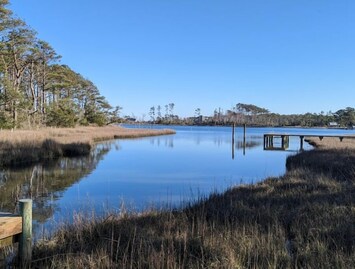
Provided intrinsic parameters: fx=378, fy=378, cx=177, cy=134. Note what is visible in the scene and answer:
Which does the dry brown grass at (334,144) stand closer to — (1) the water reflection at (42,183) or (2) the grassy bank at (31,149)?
(1) the water reflection at (42,183)

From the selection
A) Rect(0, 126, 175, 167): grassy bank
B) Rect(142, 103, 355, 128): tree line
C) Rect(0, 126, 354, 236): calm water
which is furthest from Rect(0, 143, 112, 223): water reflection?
Rect(142, 103, 355, 128): tree line

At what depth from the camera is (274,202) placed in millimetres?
8688

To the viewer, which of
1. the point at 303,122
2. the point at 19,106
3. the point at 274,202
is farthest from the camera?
the point at 303,122

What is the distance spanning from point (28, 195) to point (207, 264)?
9592 millimetres

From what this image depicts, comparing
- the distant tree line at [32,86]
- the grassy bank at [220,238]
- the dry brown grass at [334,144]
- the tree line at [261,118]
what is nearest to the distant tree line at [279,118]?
the tree line at [261,118]

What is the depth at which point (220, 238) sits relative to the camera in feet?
18.4

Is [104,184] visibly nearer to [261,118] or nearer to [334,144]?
[334,144]

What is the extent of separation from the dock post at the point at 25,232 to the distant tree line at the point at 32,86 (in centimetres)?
2724

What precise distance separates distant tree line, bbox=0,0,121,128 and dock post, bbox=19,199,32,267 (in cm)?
2724

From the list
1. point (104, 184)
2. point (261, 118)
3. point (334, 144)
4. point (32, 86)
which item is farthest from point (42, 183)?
point (261, 118)

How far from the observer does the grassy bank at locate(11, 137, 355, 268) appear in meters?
4.73

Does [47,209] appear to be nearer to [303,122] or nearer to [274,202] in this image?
[274,202]

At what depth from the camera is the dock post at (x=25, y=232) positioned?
4449mm

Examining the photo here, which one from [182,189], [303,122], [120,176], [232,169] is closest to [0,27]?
[120,176]
